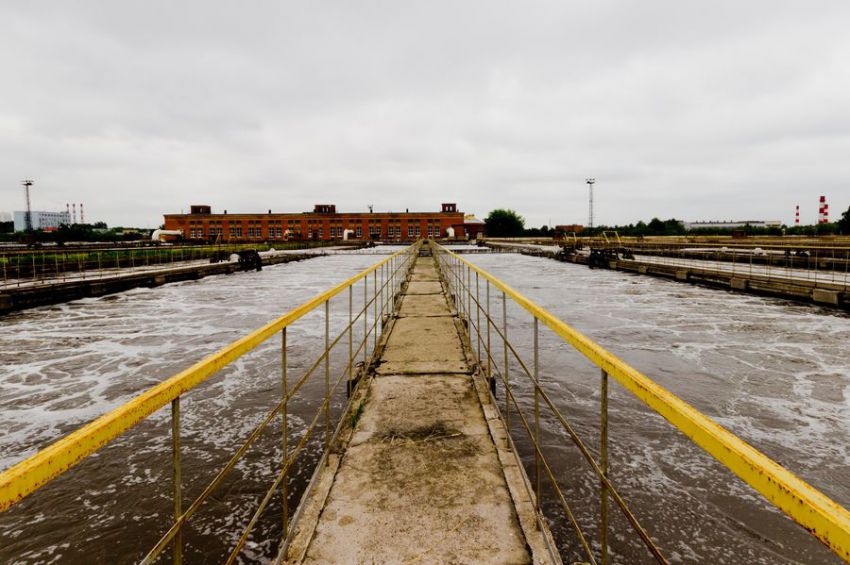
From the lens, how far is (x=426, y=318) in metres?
8.64

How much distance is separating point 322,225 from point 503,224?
150 ft

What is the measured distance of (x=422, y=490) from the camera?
304 centimetres

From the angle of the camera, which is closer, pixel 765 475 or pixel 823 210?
pixel 765 475

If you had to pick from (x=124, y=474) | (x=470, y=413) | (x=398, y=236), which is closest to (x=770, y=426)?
(x=470, y=413)

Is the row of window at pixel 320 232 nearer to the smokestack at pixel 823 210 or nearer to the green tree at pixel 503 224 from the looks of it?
the green tree at pixel 503 224

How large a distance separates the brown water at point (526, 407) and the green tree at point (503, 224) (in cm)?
10003

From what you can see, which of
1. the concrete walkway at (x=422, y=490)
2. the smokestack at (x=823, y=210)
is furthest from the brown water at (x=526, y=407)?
the smokestack at (x=823, y=210)

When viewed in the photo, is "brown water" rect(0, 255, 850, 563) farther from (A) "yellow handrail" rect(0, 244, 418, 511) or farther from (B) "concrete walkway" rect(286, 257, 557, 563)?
(A) "yellow handrail" rect(0, 244, 418, 511)

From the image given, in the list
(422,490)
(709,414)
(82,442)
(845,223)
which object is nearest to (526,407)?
(709,414)

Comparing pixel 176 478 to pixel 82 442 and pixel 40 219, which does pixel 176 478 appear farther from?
pixel 40 219

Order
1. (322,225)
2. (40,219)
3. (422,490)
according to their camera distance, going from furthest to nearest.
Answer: (40,219)
(322,225)
(422,490)

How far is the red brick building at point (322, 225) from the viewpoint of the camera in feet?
323

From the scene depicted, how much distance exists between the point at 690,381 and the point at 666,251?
32331 millimetres

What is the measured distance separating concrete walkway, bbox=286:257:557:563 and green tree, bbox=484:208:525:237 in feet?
367
